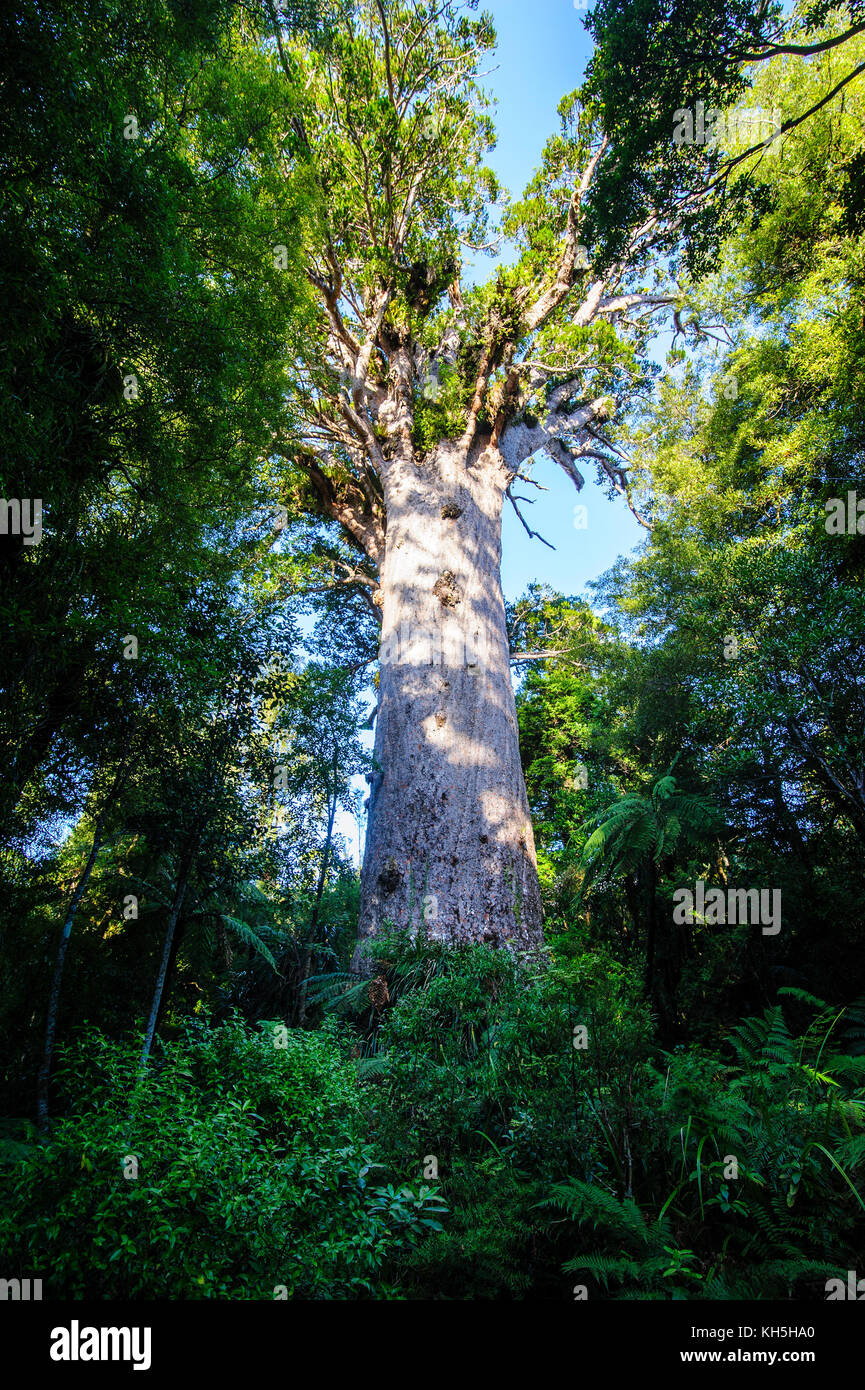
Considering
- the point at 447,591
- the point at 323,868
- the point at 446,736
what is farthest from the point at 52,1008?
the point at 447,591

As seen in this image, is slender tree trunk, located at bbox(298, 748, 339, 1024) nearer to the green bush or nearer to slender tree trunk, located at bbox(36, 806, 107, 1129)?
slender tree trunk, located at bbox(36, 806, 107, 1129)

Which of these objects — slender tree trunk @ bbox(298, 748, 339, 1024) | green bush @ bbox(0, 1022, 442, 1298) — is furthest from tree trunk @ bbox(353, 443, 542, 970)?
green bush @ bbox(0, 1022, 442, 1298)

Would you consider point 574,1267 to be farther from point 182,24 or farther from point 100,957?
point 182,24

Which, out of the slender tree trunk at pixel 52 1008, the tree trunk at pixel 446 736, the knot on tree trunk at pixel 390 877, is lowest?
the slender tree trunk at pixel 52 1008

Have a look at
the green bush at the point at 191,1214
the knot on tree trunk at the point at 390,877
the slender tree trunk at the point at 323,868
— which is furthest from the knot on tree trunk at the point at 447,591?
the green bush at the point at 191,1214

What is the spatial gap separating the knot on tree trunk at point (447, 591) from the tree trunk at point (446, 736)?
0.04 feet

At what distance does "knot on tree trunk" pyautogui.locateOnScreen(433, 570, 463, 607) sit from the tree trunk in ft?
0.04

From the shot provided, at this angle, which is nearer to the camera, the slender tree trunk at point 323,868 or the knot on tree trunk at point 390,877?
the knot on tree trunk at point 390,877

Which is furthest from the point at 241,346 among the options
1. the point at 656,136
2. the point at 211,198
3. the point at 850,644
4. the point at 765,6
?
the point at 850,644

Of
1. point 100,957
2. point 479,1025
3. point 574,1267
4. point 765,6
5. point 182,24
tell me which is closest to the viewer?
point 574,1267

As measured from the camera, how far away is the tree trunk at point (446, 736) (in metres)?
5.96

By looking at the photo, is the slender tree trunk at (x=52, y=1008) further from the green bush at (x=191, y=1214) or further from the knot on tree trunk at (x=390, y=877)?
the green bush at (x=191, y=1214)
